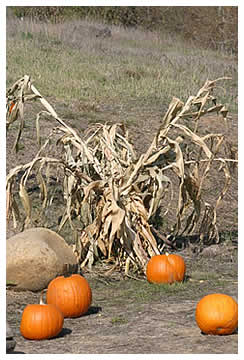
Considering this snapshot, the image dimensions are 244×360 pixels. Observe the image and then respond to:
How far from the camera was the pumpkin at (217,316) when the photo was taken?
173 inches

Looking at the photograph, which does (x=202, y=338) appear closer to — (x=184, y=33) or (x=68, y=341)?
(x=68, y=341)

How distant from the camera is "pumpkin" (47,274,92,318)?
16.7 feet

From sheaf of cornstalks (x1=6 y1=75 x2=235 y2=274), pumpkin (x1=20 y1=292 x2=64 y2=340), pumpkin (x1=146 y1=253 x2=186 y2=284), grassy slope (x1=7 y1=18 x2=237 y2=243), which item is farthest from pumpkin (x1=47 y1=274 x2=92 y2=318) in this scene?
grassy slope (x1=7 y1=18 x2=237 y2=243)

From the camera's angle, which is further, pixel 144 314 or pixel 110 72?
pixel 110 72

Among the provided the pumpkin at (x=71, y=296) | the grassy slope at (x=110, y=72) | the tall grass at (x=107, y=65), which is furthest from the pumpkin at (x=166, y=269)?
the tall grass at (x=107, y=65)

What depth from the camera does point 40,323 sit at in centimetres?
449

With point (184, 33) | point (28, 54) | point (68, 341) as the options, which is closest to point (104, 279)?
point (68, 341)

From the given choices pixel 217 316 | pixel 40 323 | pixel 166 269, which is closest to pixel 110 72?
pixel 166 269

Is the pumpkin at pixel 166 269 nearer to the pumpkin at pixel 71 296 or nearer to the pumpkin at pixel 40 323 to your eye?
the pumpkin at pixel 71 296

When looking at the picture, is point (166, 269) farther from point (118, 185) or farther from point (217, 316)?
point (217, 316)

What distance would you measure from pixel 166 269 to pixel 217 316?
1.63m

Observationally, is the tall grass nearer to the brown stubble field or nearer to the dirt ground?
the brown stubble field

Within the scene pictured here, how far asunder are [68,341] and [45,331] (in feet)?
0.53

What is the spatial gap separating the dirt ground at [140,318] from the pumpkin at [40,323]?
0.15ft
